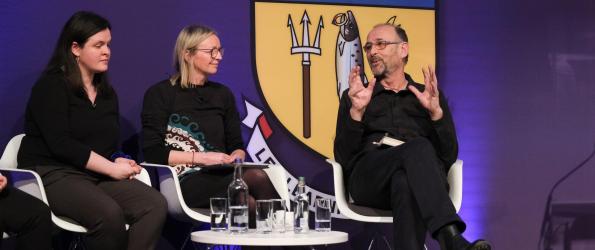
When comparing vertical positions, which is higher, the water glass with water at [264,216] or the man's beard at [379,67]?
the man's beard at [379,67]

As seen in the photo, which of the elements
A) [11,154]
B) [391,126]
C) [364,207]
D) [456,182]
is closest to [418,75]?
[391,126]

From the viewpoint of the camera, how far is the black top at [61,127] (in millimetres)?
3965

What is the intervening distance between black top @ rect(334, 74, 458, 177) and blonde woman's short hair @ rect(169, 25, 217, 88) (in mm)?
823

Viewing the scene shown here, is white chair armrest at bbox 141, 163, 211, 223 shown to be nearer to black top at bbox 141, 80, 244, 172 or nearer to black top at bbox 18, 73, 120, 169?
black top at bbox 141, 80, 244, 172

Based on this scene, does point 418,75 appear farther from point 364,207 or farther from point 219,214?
point 219,214

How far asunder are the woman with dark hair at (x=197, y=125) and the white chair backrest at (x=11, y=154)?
0.62 m

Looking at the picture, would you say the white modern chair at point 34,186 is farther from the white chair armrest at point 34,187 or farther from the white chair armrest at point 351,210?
the white chair armrest at point 351,210

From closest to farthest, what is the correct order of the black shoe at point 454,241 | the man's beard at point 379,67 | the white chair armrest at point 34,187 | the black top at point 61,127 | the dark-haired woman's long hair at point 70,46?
the black shoe at point 454,241 < the white chair armrest at point 34,187 < the black top at point 61,127 < the dark-haired woman's long hair at point 70,46 < the man's beard at point 379,67

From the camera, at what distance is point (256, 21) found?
5.11 m

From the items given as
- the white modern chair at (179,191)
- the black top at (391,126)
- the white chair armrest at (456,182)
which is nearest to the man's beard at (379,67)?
the black top at (391,126)

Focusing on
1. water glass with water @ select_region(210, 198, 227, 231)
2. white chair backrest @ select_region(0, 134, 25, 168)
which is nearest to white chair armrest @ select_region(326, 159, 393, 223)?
water glass with water @ select_region(210, 198, 227, 231)

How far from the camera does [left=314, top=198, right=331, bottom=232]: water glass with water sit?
371cm

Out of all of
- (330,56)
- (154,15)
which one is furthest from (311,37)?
(154,15)

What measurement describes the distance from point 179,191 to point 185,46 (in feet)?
2.71
